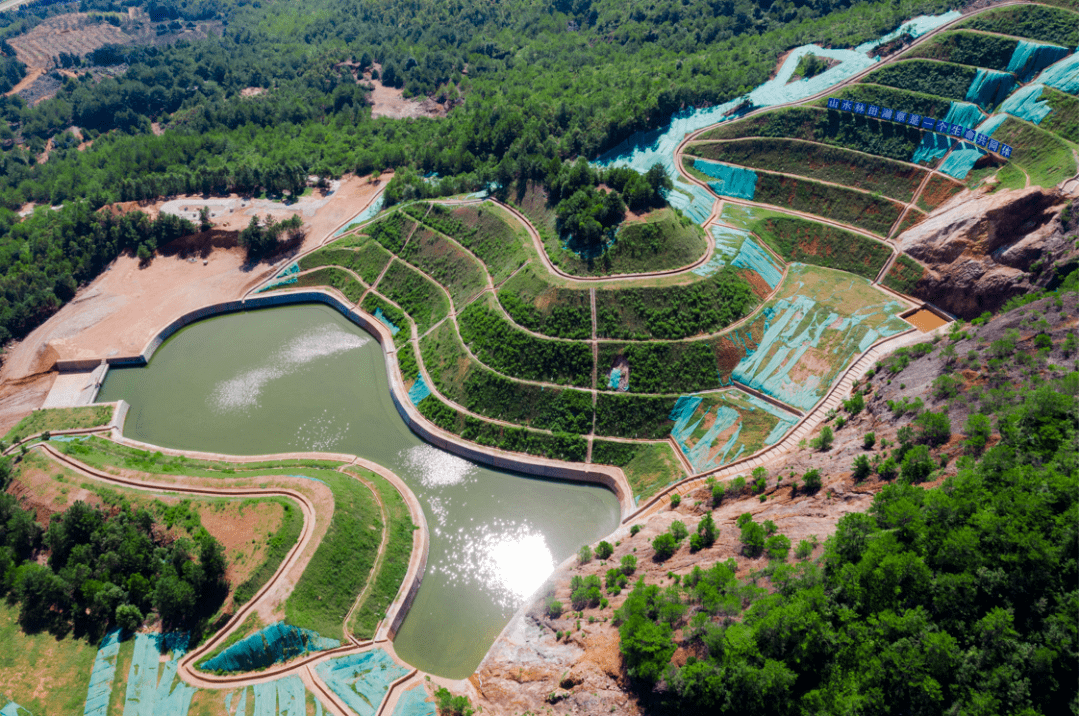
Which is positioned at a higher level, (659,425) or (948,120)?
(948,120)

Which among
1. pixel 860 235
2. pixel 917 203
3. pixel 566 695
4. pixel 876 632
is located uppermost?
pixel 917 203

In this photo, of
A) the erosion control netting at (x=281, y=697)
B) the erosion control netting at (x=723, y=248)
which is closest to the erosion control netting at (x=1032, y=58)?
the erosion control netting at (x=723, y=248)

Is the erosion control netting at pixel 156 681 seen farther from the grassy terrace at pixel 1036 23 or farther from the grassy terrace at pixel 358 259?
the grassy terrace at pixel 1036 23

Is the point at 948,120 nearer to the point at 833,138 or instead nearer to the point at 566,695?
the point at 833,138

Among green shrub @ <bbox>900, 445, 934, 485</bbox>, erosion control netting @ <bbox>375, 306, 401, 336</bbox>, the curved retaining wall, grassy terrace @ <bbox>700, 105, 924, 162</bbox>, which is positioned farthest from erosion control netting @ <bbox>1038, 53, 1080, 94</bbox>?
erosion control netting @ <bbox>375, 306, 401, 336</bbox>

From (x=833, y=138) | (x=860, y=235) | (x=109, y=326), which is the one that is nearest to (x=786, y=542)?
(x=860, y=235)
